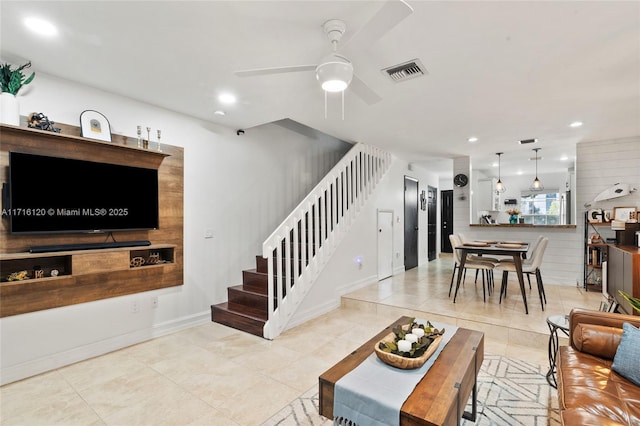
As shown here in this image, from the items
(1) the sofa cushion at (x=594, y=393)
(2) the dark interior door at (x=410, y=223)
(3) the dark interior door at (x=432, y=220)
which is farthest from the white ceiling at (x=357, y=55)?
(3) the dark interior door at (x=432, y=220)

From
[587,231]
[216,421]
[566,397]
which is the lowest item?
[216,421]

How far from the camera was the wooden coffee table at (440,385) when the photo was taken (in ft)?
4.62

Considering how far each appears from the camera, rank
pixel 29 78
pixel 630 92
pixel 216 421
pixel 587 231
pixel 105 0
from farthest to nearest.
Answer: pixel 587 231 < pixel 630 92 < pixel 29 78 < pixel 216 421 < pixel 105 0

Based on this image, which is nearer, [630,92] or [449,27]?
[449,27]

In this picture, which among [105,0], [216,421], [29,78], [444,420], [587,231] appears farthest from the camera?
[587,231]

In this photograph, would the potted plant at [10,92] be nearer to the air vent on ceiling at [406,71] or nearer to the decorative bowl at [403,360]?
the air vent on ceiling at [406,71]

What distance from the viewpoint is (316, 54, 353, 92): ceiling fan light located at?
187cm

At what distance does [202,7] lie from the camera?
6.22 ft

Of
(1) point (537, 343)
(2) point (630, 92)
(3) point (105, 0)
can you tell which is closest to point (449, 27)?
(3) point (105, 0)

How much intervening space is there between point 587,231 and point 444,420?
18.4 ft

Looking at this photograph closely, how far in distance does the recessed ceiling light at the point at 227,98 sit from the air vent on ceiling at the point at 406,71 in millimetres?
1566

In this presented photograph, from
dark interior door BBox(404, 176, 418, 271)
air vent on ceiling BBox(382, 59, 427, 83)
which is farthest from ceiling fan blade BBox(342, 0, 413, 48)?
dark interior door BBox(404, 176, 418, 271)

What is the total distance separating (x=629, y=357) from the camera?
5.84 feet

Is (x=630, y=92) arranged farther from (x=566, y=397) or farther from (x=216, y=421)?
(x=216, y=421)
